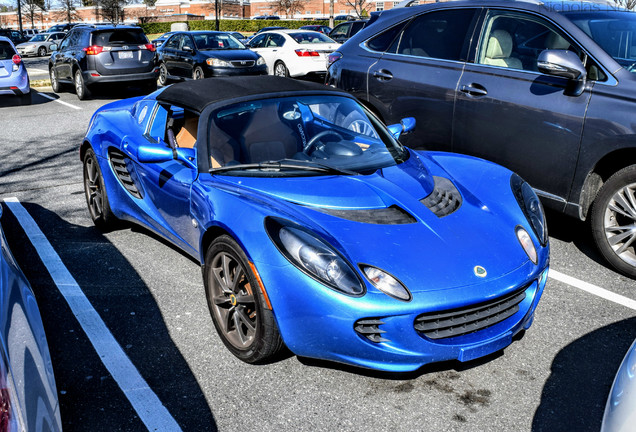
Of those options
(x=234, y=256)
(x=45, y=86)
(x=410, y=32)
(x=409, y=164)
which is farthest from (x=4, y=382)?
(x=45, y=86)

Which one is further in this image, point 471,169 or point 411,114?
point 411,114

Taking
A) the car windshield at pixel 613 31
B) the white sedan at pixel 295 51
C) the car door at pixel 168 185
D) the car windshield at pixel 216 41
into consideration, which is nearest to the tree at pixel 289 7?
the white sedan at pixel 295 51

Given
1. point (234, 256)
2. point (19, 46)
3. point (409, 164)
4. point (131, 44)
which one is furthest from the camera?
point (19, 46)

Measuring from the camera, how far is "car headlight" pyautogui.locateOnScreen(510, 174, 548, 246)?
3.62 meters

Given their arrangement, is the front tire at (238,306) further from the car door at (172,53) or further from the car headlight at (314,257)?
the car door at (172,53)

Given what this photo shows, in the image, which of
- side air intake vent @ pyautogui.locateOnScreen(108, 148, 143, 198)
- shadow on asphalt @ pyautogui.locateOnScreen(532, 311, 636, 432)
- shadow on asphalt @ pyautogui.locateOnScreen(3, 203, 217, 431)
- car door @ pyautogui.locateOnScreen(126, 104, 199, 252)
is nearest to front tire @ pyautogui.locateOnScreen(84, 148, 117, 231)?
shadow on asphalt @ pyautogui.locateOnScreen(3, 203, 217, 431)

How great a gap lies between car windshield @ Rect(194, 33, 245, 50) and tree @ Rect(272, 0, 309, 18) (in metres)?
65.6

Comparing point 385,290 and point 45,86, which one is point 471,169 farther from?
point 45,86

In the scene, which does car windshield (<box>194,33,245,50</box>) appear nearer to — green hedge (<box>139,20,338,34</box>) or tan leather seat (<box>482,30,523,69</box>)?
tan leather seat (<box>482,30,523,69</box>)

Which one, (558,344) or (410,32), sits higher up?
(410,32)

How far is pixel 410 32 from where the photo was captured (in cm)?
613

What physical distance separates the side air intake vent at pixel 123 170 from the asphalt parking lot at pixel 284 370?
1.80ft

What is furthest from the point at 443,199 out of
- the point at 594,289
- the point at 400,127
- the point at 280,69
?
the point at 280,69

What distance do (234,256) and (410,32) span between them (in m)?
3.69
